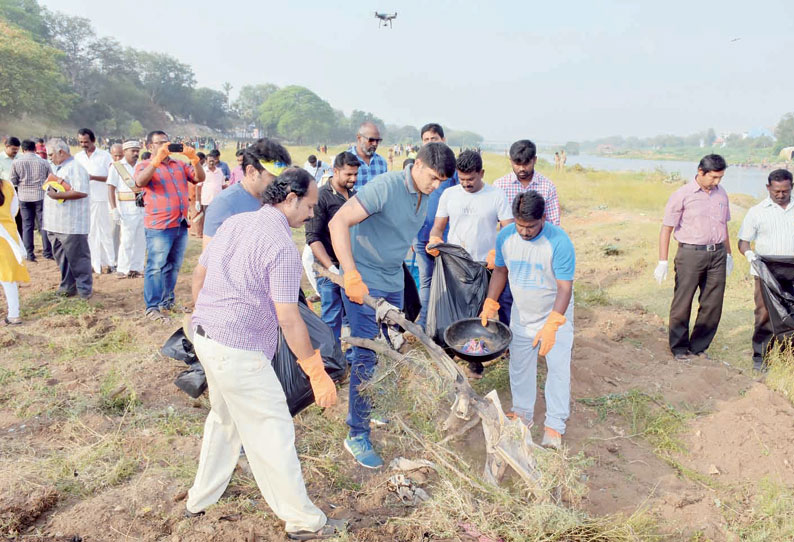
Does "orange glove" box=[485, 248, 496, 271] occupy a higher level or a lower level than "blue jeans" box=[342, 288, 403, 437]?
higher

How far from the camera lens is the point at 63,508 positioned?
258 centimetres

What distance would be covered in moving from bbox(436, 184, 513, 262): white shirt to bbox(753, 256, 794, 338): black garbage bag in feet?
6.69

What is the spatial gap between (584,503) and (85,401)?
2939mm

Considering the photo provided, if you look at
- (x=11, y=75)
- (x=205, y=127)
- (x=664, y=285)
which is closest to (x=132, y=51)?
(x=205, y=127)

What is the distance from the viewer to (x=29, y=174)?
6754 millimetres

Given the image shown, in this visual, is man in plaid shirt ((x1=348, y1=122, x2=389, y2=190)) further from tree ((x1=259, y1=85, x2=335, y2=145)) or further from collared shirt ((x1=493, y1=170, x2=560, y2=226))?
tree ((x1=259, y1=85, x2=335, y2=145))

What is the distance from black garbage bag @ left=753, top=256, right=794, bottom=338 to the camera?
4.32m

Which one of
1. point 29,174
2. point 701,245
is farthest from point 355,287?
point 29,174

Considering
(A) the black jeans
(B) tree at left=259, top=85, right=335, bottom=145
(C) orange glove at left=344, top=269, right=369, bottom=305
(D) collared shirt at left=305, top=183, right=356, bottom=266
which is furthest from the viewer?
(B) tree at left=259, top=85, right=335, bottom=145

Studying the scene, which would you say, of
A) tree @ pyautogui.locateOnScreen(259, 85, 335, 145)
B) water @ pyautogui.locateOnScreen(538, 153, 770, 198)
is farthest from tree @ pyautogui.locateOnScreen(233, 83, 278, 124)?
water @ pyautogui.locateOnScreen(538, 153, 770, 198)

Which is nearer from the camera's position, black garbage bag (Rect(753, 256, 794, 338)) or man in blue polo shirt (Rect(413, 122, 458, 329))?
black garbage bag (Rect(753, 256, 794, 338))

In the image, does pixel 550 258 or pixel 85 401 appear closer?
pixel 550 258

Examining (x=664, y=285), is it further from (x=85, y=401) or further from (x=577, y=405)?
(x=85, y=401)

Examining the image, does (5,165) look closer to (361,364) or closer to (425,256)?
(425,256)
